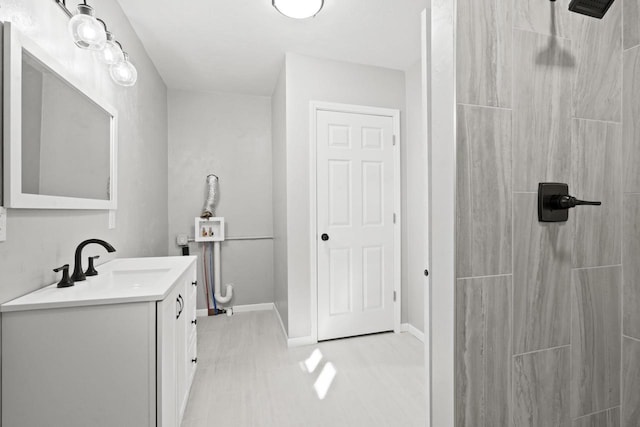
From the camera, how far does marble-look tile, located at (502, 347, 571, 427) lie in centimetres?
93

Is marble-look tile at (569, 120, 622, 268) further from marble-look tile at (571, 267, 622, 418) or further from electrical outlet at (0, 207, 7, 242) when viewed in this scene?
electrical outlet at (0, 207, 7, 242)

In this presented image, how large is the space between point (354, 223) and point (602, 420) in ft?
6.77

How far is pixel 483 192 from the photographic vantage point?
Answer: 88 centimetres

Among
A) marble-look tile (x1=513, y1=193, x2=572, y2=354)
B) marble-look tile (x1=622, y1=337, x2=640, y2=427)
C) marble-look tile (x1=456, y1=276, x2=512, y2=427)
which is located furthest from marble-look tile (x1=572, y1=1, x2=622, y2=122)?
marble-look tile (x1=622, y1=337, x2=640, y2=427)

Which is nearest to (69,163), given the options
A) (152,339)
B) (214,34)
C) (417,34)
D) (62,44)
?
(62,44)

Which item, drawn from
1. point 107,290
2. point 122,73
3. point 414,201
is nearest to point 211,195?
point 122,73

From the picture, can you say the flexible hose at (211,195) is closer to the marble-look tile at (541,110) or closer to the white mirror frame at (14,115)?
the white mirror frame at (14,115)

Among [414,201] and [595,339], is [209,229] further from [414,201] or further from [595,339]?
[595,339]

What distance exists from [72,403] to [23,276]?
20.0 inches

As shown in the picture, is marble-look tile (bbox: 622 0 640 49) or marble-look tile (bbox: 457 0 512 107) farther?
marble-look tile (bbox: 622 0 640 49)

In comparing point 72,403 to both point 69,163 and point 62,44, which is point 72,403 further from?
point 62,44

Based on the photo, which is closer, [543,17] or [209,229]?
[543,17]

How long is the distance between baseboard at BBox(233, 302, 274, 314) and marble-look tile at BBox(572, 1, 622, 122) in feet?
11.5

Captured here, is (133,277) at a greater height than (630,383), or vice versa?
(133,277)
